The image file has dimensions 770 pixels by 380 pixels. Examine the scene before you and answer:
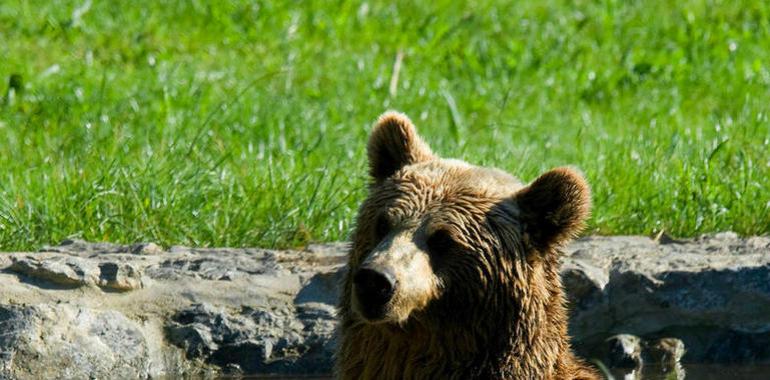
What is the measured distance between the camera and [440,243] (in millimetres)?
4660

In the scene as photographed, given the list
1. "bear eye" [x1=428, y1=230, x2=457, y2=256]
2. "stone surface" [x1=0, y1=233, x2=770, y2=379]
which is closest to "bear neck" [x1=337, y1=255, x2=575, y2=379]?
"bear eye" [x1=428, y1=230, x2=457, y2=256]

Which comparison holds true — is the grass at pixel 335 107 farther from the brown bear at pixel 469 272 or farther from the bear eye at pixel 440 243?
the bear eye at pixel 440 243

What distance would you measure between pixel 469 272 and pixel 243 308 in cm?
218

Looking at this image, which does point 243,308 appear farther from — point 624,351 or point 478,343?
point 478,343

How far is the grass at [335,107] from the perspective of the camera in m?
7.93

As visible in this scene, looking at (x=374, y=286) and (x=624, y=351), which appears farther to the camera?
(x=624, y=351)

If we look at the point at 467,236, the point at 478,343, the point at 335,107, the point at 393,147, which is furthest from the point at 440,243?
the point at 335,107

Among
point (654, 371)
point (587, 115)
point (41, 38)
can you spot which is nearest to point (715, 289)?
point (654, 371)

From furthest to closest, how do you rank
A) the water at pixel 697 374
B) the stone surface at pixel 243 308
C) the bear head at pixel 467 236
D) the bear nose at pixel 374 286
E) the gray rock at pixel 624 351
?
the gray rock at pixel 624 351 → the water at pixel 697 374 → the stone surface at pixel 243 308 → the bear head at pixel 467 236 → the bear nose at pixel 374 286

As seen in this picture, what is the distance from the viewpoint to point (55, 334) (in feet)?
20.4

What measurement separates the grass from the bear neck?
2943 mm

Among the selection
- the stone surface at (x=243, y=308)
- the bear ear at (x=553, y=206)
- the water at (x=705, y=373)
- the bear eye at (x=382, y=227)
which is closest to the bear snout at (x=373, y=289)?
the bear eye at (x=382, y=227)

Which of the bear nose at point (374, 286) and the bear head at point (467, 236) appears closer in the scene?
the bear nose at point (374, 286)

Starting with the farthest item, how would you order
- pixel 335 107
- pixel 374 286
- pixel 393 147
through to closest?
pixel 335 107 < pixel 393 147 < pixel 374 286
